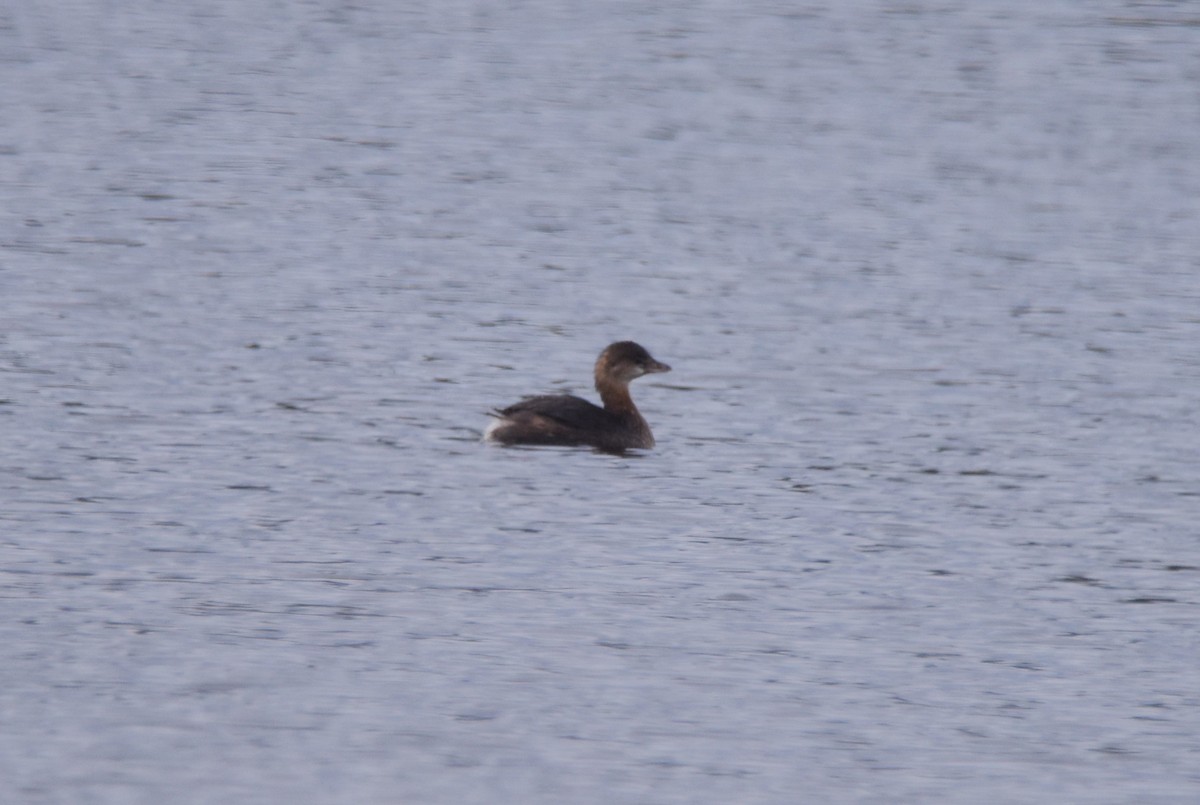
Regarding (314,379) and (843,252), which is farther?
(843,252)

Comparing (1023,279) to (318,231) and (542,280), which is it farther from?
(318,231)

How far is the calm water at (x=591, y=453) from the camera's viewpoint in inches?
357

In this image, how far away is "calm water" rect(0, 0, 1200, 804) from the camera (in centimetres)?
907

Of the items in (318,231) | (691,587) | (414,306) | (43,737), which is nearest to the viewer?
(43,737)

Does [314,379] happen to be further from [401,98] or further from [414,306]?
[401,98]

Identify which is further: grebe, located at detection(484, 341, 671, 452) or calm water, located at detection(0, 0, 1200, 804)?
grebe, located at detection(484, 341, 671, 452)

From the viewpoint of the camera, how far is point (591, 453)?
14648 mm

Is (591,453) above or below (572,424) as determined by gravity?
below

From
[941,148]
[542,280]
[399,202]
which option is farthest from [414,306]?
[941,148]

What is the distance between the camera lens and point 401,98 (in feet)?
92.1

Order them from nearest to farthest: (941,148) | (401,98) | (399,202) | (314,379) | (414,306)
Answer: (314,379), (414,306), (399,202), (941,148), (401,98)

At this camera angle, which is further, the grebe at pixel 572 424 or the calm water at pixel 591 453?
the grebe at pixel 572 424

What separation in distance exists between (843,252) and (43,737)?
12.6 meters

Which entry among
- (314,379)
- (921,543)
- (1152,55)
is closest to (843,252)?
(314,379)
